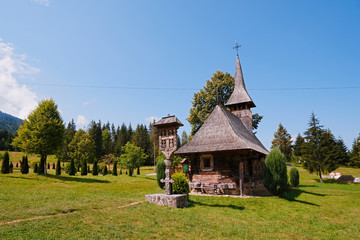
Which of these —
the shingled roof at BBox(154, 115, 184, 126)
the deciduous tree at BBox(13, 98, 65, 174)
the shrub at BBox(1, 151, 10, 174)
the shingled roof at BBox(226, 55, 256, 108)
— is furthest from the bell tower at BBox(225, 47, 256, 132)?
the shrub at BBox(1, 151, 10, 174)

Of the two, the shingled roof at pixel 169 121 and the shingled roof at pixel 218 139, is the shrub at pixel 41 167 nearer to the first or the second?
the shingled roof at pixel 218 139

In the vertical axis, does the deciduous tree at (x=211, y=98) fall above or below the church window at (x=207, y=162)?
above

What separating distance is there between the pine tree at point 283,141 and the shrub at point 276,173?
169 ft

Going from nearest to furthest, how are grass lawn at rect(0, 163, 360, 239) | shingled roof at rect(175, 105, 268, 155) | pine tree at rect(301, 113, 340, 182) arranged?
1. grass lawn at rect(0, 163, 360, 239)
2. shingled roof at rect(175, 105, 268, 155)
3. pine tree at rect(301, 113, 340, 182)

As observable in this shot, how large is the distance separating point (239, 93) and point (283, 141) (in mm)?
43635

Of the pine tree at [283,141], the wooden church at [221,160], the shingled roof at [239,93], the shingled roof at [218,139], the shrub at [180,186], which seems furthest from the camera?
the pine tree at [283,141]

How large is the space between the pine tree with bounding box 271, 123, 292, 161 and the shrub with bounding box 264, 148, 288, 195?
5136cm

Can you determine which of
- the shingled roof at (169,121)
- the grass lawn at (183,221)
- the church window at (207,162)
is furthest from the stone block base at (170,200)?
the church window at (207,162)

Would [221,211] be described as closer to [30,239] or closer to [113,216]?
[113,216]

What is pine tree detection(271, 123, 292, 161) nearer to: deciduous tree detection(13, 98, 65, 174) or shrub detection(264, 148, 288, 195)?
shrub detection(264, 148, 288, 195)

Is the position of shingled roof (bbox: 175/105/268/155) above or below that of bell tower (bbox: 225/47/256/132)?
below

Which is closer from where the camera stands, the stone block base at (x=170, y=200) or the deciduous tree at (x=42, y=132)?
the stone block base at (x=170, y=200)

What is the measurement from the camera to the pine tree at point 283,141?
6234 cm

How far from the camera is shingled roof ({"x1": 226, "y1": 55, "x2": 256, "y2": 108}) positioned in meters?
26.4
